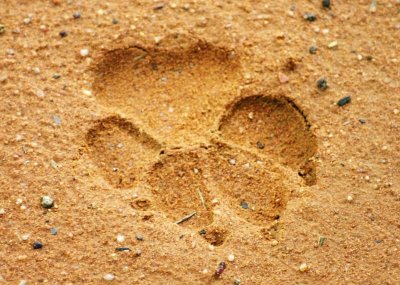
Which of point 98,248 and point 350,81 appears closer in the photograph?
point 98,248

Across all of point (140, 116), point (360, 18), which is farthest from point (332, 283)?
point (360, 18)

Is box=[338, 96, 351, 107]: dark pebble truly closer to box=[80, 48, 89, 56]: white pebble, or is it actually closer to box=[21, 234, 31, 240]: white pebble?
box=[80, 48, 89, 56]: white pebble

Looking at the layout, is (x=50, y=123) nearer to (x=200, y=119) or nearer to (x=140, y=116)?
(x=140, y=116)

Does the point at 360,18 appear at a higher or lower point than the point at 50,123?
higher

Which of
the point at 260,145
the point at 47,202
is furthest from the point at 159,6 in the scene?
the point at 47,202

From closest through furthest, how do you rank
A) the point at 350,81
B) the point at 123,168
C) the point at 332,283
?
the point at 332,283 → the point at 123,168 → the point at 350,81
